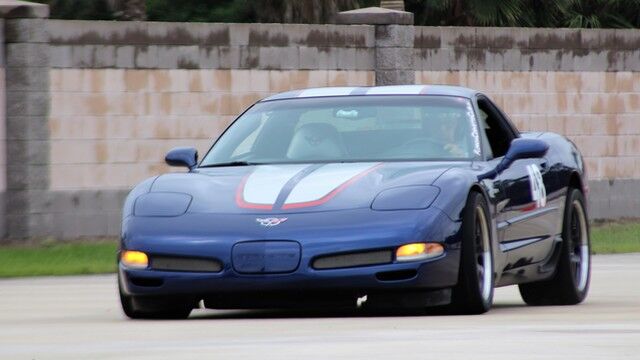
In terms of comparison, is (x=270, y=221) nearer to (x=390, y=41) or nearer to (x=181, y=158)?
(x=181, y=158)

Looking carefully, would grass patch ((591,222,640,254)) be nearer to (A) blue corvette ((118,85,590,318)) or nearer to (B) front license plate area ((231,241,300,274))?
(A) blue corvette ((118,85,590,318))

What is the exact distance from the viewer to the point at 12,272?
1647 centimetres

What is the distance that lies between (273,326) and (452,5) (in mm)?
24265

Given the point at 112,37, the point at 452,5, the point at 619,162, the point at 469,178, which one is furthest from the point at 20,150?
the point at 452,5

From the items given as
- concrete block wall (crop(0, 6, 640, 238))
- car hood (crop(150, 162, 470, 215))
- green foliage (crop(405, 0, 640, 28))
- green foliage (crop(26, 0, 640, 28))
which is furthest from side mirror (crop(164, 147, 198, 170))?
green foliage (crop(405, 0, 640, 28))

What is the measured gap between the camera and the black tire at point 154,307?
9926 mm

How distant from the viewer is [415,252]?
9.60 meters

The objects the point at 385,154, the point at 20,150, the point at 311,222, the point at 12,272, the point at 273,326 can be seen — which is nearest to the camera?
the point at 273,326

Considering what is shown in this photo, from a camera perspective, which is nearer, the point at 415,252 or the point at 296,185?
the point at 415,252

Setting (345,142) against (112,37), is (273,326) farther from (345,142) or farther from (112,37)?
(112,37)

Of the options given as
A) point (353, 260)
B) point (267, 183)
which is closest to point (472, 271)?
point (353, 260)

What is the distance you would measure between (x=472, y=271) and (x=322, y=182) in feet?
3.01

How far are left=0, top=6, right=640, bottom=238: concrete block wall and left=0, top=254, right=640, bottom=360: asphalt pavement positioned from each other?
28.1 ft

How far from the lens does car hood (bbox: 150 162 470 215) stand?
9.77 meters
